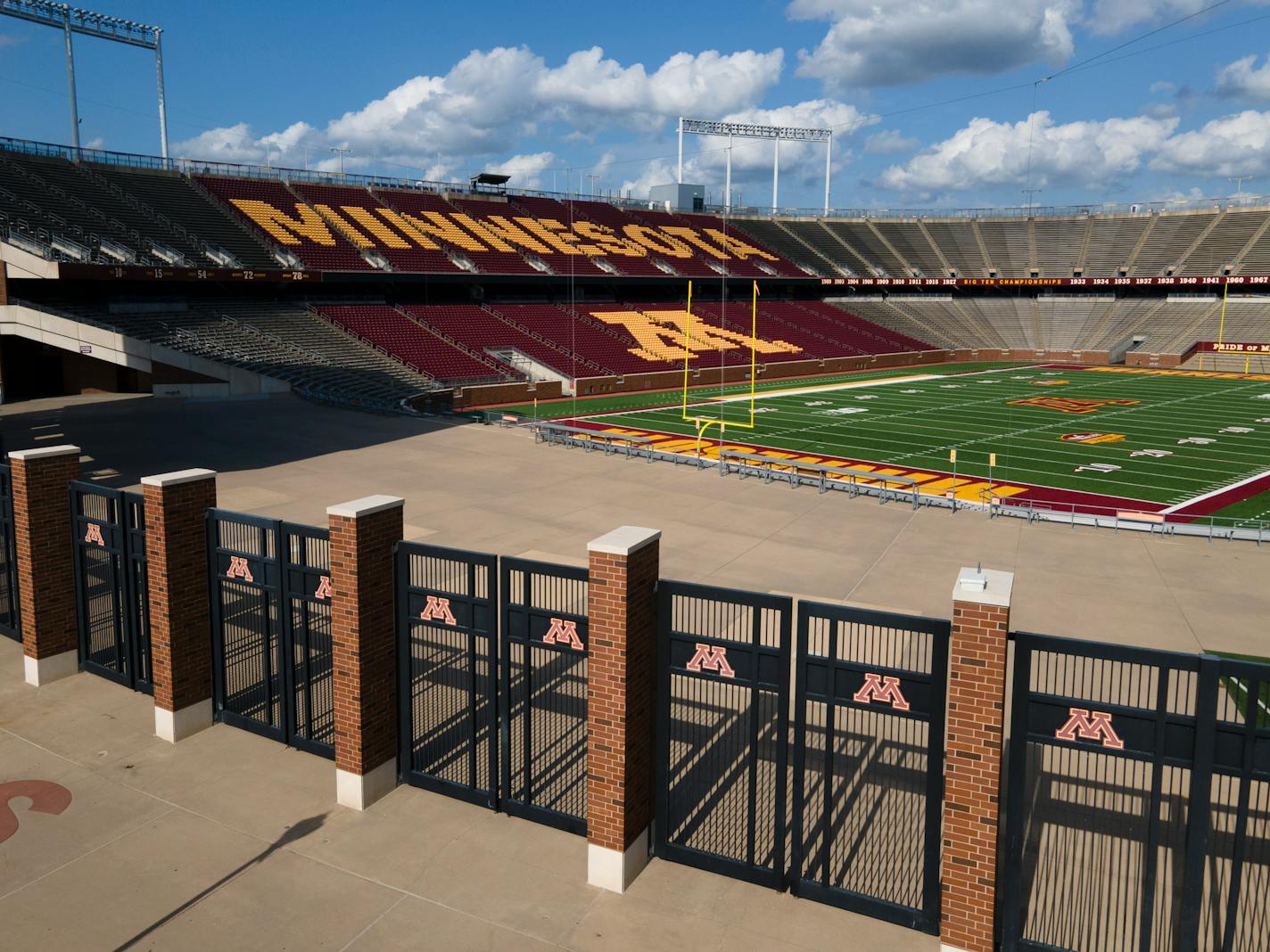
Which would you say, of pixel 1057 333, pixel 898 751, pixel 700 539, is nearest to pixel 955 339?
pixel 1057 333

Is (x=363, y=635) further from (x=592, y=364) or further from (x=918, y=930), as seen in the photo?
(x=592, y=364)

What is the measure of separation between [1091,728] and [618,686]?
3.43m

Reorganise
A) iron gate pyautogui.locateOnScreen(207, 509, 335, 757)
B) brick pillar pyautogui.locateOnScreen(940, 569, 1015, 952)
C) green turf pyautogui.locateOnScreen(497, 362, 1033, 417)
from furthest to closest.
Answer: green turf pyautogui.locateOnScreen(497, 362, 1033, 417)
iron gate pyautogui.locateOnScreen(207, 509, 335, 757)
brick pillar pyautogui.locateOnScreen(940, 569, 1015, 952)

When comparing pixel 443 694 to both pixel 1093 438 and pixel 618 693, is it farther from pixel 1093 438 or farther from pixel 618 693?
pixel 1093 438

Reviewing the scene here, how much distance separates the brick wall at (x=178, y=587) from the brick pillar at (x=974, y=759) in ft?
24.9

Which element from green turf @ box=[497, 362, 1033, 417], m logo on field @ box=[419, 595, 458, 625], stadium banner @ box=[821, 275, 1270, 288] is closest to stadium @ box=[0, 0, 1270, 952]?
m logo on field @ box=[419, 595, 458, 625]

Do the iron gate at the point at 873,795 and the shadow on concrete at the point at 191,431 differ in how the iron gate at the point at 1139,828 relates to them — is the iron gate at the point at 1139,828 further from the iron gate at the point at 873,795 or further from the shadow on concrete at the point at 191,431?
the shadow on concrete at the point at 191,431

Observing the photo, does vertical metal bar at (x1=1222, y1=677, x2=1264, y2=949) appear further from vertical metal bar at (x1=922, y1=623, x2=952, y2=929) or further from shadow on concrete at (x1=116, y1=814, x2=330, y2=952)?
shadow on concrete at (x1=116, y1=814, x2=330, y2=952)

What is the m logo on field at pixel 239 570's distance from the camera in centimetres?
1019

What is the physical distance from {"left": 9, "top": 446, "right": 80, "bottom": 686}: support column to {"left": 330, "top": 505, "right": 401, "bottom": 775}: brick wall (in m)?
4.94

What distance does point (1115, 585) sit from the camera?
15.9 metres

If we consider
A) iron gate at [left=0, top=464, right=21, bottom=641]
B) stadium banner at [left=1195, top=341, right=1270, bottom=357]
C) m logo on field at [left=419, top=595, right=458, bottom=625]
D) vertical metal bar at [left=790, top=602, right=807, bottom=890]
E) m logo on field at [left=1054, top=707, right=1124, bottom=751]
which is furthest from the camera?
stadium banner at [left=1195, top=341, right=1270, bottom=357]

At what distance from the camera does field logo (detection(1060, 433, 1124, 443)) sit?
112 feet

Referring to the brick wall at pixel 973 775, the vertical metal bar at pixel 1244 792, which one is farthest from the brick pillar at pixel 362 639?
the vertical metal bar at pixel 1244 792
